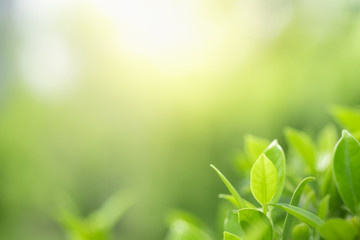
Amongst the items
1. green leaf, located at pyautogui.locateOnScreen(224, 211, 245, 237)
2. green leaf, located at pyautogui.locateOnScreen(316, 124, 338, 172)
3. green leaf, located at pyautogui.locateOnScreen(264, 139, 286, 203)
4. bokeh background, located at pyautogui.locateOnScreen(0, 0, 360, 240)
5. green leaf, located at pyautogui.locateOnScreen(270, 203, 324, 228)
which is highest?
green leaf, located at pyautogui.locateOnScreen(264, 139, 286, 203)

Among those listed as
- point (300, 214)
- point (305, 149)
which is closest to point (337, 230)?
point (300, 214)

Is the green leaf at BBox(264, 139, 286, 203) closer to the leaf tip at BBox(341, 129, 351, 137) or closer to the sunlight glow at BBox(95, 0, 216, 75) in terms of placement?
the leaf tip at BBox(341, 129, 351, 137)

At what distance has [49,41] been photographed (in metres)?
4.07

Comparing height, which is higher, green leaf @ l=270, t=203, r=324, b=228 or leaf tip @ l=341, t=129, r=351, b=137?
leaf tip @ l=341, t=129, r=351, b=137

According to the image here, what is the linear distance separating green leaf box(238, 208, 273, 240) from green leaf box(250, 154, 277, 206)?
15 millimetres

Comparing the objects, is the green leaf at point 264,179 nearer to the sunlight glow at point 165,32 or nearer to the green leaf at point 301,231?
the green leaf at point 301,231

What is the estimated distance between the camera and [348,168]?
40cm

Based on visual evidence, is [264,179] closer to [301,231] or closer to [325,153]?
[301,231]

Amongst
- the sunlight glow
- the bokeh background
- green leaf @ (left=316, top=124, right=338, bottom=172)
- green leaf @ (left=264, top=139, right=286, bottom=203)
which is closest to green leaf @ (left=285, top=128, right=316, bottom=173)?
green leaf @ (left=316, top=124, right=338, bottom=172)

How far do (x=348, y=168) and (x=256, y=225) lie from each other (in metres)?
0.09

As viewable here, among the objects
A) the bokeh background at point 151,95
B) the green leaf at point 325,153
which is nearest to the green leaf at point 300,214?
the green leaf at point 325,153

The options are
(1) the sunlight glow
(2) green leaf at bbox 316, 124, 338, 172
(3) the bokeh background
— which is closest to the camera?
(2) green leaf at bbox 316, 124, 338, 172

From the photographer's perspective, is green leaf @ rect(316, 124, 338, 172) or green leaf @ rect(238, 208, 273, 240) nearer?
green leaf @ rect(238, 208, 273, 240)

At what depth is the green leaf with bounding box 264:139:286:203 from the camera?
404mm
